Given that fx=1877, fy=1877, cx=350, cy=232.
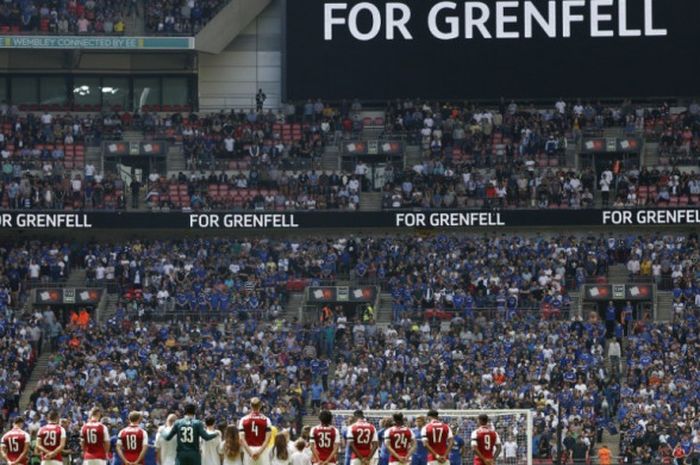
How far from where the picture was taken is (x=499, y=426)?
36.6 metres

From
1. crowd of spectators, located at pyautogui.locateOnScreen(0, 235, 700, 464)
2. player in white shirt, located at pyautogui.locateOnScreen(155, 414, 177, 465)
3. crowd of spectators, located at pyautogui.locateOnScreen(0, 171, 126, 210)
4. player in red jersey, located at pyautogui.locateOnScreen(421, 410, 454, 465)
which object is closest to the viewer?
player in white shirt, located at pyautogui.locateOnScreen(155, 414, 177, 465)

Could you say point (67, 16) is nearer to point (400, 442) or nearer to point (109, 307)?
point (109, 307)

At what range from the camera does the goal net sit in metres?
35.0

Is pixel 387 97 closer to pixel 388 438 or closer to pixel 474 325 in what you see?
pixel 474 325

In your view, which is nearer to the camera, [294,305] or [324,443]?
[324,443]

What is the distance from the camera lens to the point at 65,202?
53.7 meters

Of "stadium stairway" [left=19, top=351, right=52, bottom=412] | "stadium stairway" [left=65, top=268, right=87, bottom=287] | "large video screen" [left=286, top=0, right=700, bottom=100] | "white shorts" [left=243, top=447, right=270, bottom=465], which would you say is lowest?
"stadium stairway" [left=19, top=351, right=52, bottom=412]

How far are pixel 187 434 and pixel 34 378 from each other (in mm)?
23246

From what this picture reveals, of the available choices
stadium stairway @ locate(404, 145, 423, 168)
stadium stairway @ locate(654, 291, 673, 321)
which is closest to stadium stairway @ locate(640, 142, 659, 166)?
stadium stairway @ locate(654, 291, 673, 321)

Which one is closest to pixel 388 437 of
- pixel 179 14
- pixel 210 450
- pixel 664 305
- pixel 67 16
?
pixel 210 450

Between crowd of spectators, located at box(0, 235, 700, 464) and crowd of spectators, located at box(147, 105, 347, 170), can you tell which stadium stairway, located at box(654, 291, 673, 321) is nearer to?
crowd of spectators, located at box(0, 235, 700, 464)

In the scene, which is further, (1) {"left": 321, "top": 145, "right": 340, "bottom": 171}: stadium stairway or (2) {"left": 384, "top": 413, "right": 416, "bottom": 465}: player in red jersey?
(1) {"left": 321, "top": 145, "right": 340, "bottom": 171}: stadium stairway

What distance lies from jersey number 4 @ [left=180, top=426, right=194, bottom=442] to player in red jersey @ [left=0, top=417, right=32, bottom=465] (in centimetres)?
269

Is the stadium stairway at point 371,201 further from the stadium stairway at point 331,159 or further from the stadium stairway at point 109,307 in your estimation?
the stadium stairway at point 109,307
